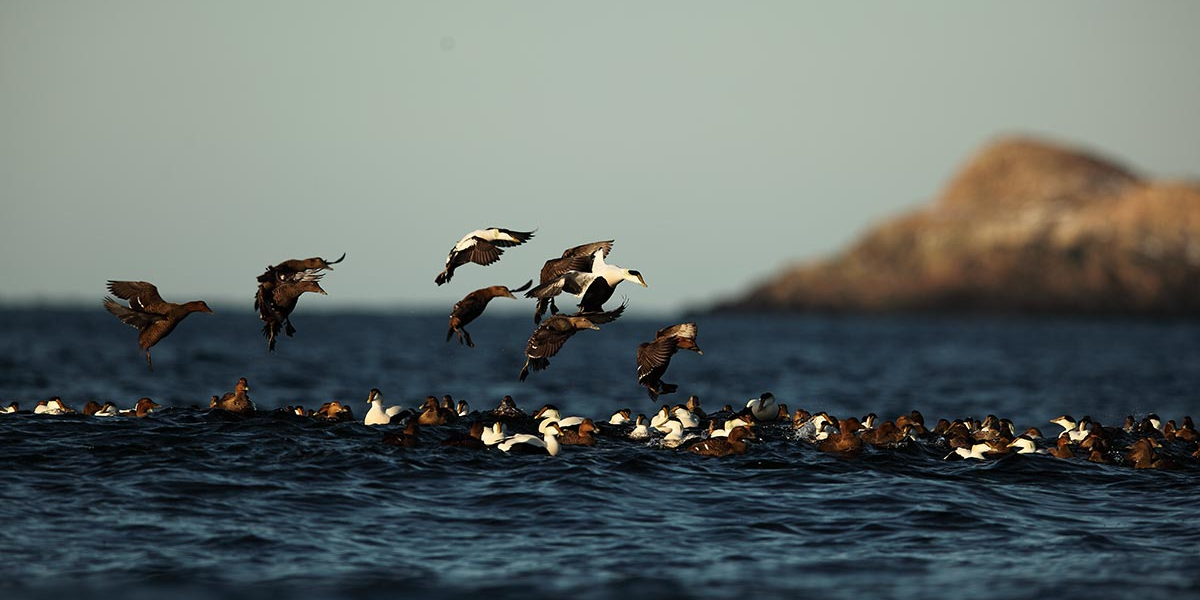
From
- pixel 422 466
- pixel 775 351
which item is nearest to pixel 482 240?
pixel 422 466

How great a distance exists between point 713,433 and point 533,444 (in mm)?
3167

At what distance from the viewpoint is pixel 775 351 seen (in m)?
83.8

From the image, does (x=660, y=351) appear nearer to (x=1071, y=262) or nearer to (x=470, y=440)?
(x=470, y=440)

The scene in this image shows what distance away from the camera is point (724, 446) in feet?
71.8

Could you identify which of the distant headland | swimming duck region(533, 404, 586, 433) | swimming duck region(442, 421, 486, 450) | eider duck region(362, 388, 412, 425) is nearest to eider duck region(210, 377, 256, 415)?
eider duck region(362, 388, 412, 425)

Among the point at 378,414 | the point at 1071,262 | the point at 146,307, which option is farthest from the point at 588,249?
the point at 1071,262

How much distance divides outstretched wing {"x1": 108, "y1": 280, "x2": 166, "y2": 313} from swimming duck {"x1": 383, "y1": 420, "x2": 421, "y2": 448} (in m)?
4.10

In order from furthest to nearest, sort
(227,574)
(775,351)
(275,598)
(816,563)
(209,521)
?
1. (775,351)
2. (209,521)
3. (816,563)
4. (227,574)
5. (275,598)

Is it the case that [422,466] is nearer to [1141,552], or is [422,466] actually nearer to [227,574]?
[227,574]

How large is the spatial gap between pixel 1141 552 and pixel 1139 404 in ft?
90.9

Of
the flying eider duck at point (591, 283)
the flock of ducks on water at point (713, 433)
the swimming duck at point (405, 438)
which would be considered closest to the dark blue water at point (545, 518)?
the swimming duck at point (405, 438)

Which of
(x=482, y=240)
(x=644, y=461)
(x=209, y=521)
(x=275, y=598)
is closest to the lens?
(x=275, y=598)

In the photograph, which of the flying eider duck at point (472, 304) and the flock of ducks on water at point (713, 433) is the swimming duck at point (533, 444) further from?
the flying eider duck at point (472, 304)

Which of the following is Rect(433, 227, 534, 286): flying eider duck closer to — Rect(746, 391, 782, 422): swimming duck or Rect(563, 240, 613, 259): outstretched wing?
Rect(563, 240, 613, 259): outstretched wing
